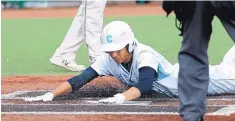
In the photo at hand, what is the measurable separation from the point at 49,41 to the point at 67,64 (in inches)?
163

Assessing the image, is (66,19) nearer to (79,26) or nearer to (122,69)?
(79,26)

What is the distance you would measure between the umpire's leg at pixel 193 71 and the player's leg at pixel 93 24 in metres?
4.07

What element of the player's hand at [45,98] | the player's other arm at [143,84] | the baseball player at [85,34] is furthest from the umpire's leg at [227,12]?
the baseball player at [85,34]

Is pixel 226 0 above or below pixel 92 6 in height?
above

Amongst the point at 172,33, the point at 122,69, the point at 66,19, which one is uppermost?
the point at 122,69

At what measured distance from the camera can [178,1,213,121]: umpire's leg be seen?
15.4 ft

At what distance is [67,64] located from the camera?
9.05 metres

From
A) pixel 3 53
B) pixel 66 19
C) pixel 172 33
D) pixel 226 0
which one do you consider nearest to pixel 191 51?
pixel 226 0

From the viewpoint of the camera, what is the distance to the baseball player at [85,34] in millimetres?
8828

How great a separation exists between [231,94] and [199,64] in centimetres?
208

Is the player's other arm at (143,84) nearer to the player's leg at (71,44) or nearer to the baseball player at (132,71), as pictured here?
the baseball player at (132,71)

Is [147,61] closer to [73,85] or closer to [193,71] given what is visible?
[73,85]

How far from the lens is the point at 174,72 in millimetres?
6520

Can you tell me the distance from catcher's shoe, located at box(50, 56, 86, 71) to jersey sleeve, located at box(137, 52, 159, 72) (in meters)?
2.69
